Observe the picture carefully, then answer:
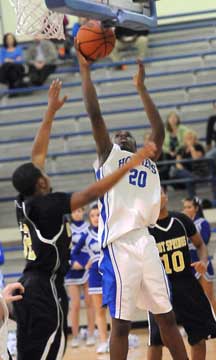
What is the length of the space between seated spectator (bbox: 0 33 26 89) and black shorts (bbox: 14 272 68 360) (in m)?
8.32

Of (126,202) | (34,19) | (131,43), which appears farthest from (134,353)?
(131,43)

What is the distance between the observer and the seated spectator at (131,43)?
13609mm

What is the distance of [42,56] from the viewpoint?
13516 mm

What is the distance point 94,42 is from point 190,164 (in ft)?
18.9

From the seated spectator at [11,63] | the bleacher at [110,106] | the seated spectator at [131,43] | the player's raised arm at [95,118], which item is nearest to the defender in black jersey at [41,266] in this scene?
the player's raised arm at [95,118]

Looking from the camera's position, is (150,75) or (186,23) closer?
(150,75)

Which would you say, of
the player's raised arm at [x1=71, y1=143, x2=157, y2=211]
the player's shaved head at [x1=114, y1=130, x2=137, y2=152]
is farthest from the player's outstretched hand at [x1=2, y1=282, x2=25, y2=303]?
the player's shaved head at [x1=114, y1=130, x2=137, y2=152]

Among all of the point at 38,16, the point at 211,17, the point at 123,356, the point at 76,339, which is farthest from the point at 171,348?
the point at 211,17

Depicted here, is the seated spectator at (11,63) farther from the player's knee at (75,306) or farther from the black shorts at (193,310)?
the black shorts at (193,310)

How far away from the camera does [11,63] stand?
13180 millimetres

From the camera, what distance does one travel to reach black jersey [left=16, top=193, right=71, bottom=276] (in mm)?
5090

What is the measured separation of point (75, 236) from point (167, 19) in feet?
20.7

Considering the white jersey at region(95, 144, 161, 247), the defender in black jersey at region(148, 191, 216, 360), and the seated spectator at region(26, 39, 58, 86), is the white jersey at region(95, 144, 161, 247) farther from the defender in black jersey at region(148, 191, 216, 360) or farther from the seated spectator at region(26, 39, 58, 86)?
the seated spectator at region(26, 39, 58, 86)

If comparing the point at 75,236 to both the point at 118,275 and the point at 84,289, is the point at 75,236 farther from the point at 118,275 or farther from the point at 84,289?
the point at 118,275
